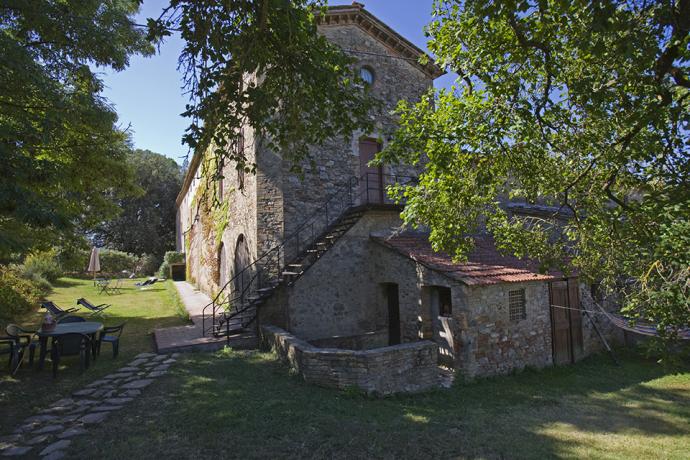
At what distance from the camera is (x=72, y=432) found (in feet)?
16.6

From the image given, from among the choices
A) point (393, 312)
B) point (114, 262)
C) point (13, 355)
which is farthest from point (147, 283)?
point (393, 312)

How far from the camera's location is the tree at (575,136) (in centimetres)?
441

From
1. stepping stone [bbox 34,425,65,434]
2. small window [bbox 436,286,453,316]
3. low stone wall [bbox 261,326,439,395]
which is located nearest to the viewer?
stepping stone [bbox 34,425,65,434]

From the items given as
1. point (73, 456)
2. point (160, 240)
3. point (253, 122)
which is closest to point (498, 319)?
point (253, 122)

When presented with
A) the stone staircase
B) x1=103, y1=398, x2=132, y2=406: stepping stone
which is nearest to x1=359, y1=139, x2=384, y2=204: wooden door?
the stone staircase

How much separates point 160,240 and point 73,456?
1480 inches

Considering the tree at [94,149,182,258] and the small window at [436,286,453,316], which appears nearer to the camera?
the small window at [436,286,453,316]

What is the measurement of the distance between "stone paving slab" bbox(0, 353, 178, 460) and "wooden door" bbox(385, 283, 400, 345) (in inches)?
227

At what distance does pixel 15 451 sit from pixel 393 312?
8302 millimetres

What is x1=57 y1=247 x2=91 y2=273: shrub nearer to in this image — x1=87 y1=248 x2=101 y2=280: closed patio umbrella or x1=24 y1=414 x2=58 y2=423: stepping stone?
x1=24 y1=414 x2=58 y2=423: stepping stone

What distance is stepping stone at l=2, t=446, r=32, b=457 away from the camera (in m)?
4.54

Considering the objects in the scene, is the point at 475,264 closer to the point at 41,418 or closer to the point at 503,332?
the point at 503,332

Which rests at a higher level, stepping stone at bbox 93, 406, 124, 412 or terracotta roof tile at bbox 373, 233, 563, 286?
terracotta roof tile at bbox 373, 233, 563, 286

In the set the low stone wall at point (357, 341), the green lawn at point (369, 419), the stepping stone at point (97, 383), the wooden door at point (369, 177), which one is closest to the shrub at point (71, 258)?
the green lawn at point (369, 419)
